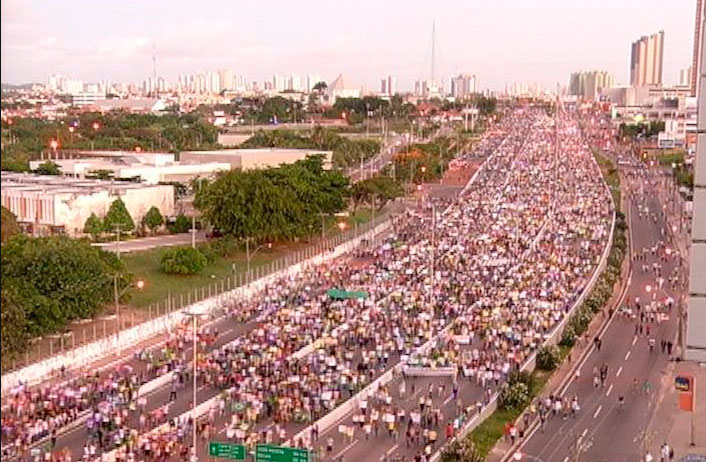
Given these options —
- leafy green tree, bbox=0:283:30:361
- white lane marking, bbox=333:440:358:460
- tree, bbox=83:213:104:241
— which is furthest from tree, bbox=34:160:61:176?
white lane marking, bbox=333:440:358:460

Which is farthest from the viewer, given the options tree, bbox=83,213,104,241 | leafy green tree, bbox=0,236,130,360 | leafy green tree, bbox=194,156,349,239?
tree, bbox=83,213,104,241

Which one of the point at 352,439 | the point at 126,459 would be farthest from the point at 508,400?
the point at 126,459

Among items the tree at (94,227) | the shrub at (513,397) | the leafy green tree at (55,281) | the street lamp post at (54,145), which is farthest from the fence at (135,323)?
the street lamp post at (54,145)

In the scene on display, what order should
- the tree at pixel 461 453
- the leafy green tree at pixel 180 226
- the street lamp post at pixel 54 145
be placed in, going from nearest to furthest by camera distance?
the tree at pixel 461 453 < the leafy green tree at pixel 180 226 < the street lamp post at pixel 54 145

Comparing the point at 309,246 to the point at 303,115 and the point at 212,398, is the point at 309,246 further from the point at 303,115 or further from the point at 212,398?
the point at 303,115

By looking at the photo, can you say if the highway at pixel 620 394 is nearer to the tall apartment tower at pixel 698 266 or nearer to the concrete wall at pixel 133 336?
the concrete wall at pixel 133 336

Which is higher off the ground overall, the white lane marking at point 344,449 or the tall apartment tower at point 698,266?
the tall apartment tower at point 698,266

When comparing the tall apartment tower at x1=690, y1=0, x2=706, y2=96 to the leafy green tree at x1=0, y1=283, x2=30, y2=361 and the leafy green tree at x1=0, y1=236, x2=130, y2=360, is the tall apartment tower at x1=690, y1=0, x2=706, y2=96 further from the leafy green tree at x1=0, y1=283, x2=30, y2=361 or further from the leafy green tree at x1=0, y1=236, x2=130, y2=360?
the leafy green tree at x1=0, y1=236, x2=130, y2=360
